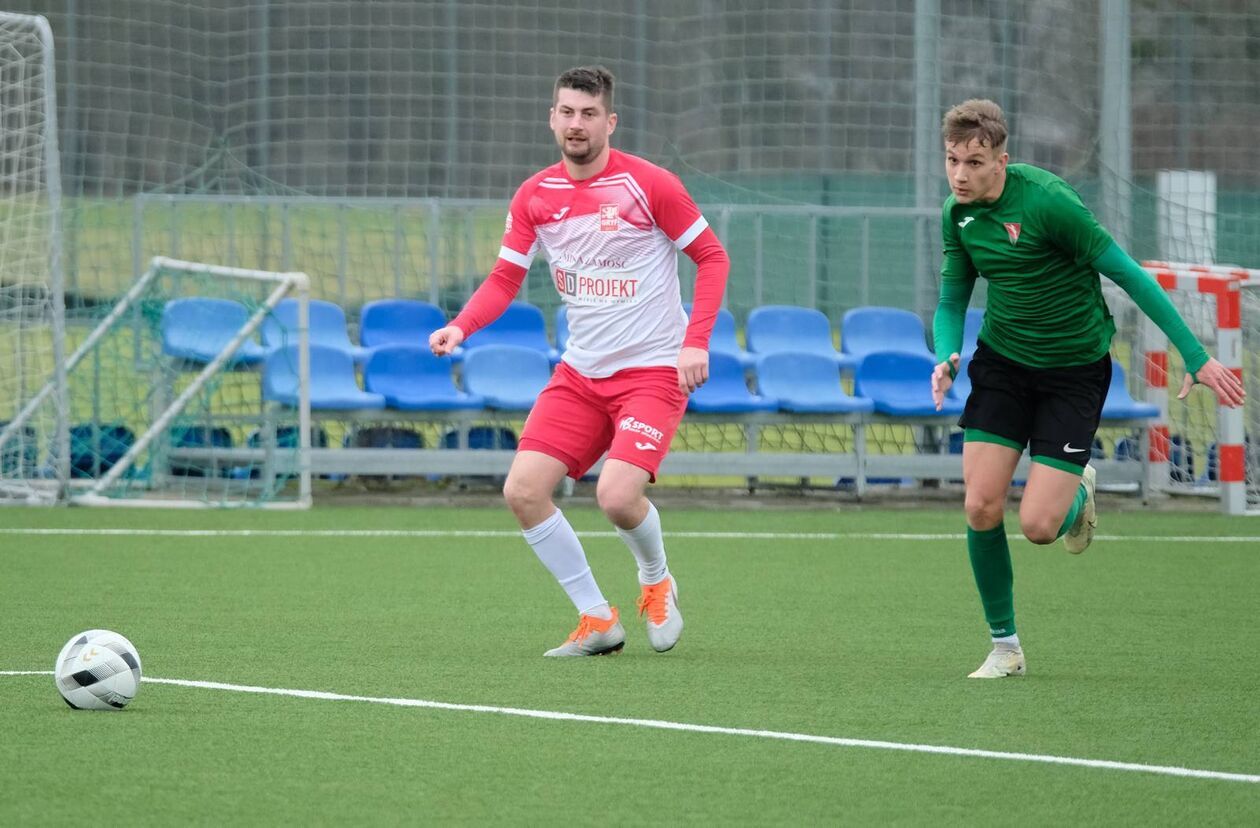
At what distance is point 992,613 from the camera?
618 centimetres

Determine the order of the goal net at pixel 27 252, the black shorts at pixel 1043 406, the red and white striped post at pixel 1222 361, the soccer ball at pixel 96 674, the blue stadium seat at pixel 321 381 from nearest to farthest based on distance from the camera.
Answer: the soccer ball at pixel 96 674
the black shorts at pixel 1043 406
the goal net at pixel 27 252
the red and white striped post at pixel 1222 361
the blue stadium seat at pixel 321 381

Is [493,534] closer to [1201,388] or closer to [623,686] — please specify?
[623,686]

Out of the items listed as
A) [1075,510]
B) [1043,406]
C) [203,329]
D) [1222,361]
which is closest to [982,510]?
[1043,406]

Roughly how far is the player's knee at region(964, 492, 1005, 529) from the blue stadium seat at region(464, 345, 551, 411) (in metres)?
7.11

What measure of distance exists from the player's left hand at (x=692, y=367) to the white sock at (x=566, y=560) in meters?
0.69

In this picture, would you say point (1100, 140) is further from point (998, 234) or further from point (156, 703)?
point (156, 703)

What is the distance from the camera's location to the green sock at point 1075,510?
6.30m

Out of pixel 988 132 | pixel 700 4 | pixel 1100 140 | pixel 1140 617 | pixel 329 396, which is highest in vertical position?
pixel 700 4

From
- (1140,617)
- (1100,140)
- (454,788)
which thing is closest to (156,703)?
(454,788)

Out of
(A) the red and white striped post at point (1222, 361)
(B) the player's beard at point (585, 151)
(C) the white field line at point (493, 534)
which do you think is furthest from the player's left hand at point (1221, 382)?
(A) the red and white striped post at point (1222, 361)

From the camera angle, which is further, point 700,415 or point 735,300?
point 735,300

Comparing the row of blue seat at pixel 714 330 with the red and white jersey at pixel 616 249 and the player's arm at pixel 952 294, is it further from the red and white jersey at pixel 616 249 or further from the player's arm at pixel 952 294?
the player's arm at pixel 952 294

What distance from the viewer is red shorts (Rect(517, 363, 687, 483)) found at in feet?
21.4

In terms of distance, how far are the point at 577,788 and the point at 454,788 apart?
282 millimetres
